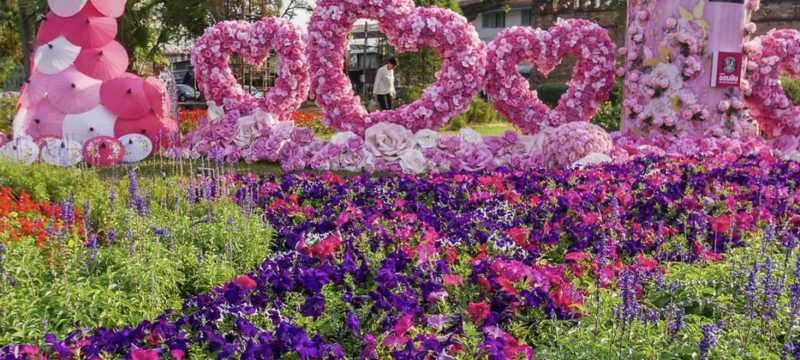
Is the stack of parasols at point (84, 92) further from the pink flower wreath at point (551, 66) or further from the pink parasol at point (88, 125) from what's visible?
the pink flower wreath at point (551, 66)

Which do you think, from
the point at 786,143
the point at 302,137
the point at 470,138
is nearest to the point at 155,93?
the point at 302,137

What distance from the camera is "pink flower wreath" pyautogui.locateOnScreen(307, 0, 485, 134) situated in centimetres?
835

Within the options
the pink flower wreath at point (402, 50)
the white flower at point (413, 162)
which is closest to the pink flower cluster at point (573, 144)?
the pink flower wreath at point (402, 50)

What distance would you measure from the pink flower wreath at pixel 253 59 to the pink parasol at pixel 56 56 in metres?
1.57

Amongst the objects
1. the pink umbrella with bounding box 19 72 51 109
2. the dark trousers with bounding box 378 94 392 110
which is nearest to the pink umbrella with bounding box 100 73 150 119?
the pink umbrella with bounding box 19 72 51 109

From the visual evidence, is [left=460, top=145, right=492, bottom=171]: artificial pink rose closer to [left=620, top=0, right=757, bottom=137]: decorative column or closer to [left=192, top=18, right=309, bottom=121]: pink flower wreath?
[left=620, top=0, right=757, bottom=137]: decorative column

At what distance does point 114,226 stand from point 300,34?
5297mm

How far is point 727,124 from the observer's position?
8.66 metres

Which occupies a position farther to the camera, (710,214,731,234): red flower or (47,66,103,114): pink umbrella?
(47,66,103,114): pink umbrella

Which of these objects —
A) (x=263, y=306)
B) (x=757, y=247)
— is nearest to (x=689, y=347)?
(x=263, y=306)

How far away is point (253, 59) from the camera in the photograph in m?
9.45

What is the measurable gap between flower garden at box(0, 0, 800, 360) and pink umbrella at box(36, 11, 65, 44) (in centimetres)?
4

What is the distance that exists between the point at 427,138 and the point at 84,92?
178 inches

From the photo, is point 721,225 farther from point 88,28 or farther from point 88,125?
point 88,28
